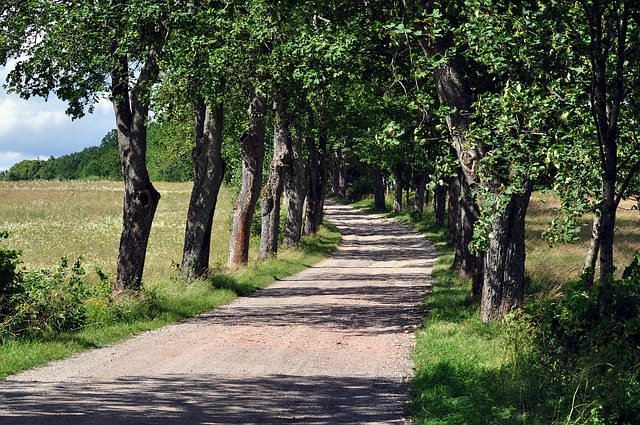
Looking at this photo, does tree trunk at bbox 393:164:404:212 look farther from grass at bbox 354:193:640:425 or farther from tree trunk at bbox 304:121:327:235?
grass at bbox 354:193:640:425

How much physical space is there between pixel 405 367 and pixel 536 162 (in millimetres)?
3419

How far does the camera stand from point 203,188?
24.9 m

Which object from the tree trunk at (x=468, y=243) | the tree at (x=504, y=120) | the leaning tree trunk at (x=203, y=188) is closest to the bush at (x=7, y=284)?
the tree at (x=504, y=120)

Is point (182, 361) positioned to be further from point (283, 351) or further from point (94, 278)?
point (94, 278)

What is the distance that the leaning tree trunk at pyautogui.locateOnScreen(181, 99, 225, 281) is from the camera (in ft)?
81.3

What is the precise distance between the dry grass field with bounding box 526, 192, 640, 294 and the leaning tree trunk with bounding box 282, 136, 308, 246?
30.5 ft

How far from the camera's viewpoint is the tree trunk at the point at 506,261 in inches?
663

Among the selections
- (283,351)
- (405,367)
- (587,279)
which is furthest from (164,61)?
(587,279)

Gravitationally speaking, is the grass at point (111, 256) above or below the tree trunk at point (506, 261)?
below

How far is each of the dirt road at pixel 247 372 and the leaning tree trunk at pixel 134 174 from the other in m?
2.04

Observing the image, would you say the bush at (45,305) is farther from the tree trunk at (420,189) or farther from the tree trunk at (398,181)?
the tree trunk at (398,181)

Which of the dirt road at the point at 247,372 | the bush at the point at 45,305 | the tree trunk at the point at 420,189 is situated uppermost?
the tree trunk at the point at 420,189

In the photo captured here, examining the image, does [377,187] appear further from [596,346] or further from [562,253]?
[596,346]

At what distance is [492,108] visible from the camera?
45.4 feet
